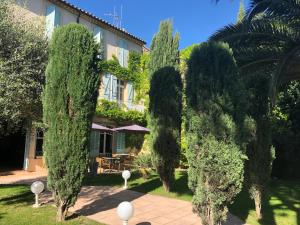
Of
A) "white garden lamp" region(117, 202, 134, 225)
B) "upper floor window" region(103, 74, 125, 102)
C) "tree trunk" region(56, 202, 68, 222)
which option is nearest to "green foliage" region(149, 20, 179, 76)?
"upper floor window" region(103, 74, 125, 102)

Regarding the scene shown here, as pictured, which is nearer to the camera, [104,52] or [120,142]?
[104,52]

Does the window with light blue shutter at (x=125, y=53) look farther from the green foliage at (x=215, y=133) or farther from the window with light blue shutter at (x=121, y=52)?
the green foliage at (x=215, y=133)

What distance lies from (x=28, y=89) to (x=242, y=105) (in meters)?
5.95

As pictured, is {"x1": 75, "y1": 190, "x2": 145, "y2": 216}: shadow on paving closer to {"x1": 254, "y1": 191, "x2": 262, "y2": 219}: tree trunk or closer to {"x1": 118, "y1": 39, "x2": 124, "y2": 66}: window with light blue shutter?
{"x1": 254, "y1": 191, "x2": 262, "y2": 219}: tree trunk

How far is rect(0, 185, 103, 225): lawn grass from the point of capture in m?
6.93

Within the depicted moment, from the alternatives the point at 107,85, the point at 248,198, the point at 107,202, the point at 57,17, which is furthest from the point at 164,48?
the point at 107,202

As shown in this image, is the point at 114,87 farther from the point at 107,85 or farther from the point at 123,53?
the point at 123,53

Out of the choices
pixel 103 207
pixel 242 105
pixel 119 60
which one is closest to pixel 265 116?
pixel 242 105

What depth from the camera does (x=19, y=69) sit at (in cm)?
895

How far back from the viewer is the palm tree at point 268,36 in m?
8.89

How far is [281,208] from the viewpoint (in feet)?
31.0

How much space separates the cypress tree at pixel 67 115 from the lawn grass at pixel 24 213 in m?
0.38

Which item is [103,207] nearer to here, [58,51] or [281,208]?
[58,51]

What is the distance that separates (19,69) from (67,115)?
9.58 feet
